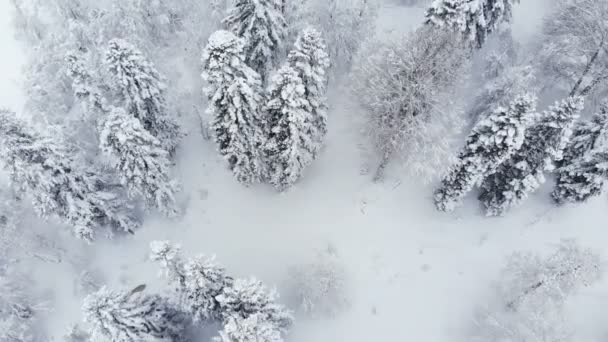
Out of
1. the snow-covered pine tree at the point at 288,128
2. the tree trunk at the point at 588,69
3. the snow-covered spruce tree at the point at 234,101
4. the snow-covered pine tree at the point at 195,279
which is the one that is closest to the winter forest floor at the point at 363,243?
the snow-covered pine tree at the point at 288,128

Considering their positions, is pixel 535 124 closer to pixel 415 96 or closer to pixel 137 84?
pixel 415 96

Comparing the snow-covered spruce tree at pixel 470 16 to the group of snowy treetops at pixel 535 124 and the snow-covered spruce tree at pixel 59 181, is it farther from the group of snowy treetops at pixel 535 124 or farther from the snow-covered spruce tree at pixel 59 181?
the snow-covered spruce tree at pixel 59 181

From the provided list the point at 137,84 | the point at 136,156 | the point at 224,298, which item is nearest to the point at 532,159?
the point at 224,298

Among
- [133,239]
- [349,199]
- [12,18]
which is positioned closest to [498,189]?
[349,199]

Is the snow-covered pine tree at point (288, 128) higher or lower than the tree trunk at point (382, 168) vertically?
higher

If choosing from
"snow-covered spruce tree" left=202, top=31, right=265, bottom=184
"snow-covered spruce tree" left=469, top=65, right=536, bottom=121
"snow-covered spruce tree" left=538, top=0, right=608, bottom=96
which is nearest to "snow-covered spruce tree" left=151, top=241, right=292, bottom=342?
"snow-covered spruce tree" left=202, top=31, right=265, bottom=184
